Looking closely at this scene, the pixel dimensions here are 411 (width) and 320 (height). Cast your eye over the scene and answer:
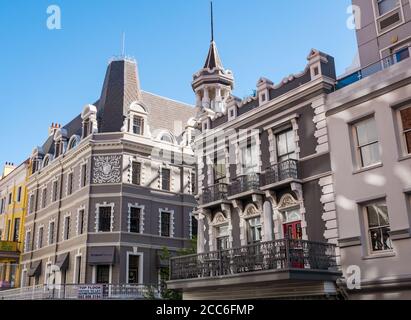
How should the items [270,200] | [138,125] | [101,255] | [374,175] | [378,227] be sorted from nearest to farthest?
[378,227] → [374,175] → [270,200] → [101,255] → [138,125]

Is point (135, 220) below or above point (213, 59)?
below

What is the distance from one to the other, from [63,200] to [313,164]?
82.2 feet

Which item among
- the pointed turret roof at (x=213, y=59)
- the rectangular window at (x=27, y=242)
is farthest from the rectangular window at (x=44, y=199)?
the pointed turret roof at (x=213, y=59)

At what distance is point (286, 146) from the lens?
19.8 meters

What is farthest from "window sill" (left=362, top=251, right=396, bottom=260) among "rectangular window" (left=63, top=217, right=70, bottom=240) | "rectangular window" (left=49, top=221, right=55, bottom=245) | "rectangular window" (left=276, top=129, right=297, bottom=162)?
"rectangular window" (left=49, top=221, right=55, bottom=245)

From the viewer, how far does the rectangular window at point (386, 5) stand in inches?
794

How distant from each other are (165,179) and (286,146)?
18283 mm

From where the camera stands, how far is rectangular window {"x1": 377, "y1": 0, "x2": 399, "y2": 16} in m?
20.2

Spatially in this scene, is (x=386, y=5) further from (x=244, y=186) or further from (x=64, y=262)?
(x=64, y=262)

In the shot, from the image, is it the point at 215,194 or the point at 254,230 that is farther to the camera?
the point at 215,194

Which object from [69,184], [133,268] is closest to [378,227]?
[133,268]

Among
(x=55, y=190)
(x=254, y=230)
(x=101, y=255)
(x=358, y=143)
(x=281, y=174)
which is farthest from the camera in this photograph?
(x=55, y=190)

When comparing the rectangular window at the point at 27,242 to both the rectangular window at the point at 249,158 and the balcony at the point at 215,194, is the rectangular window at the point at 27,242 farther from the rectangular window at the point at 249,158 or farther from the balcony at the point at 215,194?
the rectangular window at the point at 249,158

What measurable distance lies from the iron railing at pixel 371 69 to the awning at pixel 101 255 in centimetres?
1982
